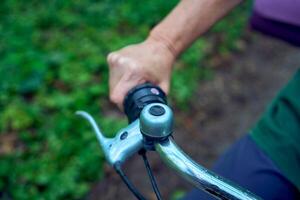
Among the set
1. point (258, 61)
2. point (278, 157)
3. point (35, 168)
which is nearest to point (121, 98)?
point (278, 157)

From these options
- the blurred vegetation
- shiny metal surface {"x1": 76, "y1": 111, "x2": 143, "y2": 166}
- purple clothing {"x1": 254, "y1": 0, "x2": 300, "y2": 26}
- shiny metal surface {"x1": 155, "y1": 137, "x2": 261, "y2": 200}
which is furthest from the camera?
the blurred vegetation

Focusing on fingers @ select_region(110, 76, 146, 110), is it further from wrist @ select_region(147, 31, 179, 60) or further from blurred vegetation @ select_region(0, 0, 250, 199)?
blurred vegetation @ select_region(0, 0, 250, 199)

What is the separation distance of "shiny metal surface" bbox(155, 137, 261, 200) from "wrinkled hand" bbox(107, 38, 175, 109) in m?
0.31

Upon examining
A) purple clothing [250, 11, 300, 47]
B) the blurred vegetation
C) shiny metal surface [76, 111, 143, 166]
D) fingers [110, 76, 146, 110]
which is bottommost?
the blurred vegetation

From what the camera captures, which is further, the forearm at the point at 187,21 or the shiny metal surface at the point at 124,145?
the forearm at the point at 187,21

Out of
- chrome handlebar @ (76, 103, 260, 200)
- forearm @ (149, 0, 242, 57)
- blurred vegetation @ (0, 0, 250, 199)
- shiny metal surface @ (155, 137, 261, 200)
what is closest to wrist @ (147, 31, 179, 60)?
forearm @ (149, 0, 242, 57)

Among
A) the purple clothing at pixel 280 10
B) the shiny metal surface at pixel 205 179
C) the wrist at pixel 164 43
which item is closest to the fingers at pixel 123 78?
the wrist at pixel 164 43

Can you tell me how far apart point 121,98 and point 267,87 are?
9.69 ft

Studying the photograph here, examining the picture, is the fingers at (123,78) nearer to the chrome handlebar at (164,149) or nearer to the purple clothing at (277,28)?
the chrome handlebar at (164,149)

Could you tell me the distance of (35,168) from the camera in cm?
276

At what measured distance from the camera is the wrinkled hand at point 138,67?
112cm

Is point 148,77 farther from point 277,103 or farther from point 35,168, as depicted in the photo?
point 35,168

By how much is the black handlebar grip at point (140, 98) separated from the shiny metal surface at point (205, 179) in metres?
0.18

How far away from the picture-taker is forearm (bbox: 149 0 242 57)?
1.19 meters
